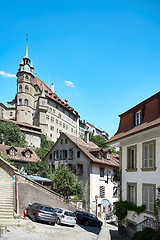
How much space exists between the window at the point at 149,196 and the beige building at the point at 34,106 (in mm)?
79648

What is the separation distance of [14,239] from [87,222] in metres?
11.5

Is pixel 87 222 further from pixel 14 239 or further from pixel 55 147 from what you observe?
pixel 55 147

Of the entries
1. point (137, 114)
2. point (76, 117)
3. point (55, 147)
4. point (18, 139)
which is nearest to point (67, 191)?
point (55, 147)

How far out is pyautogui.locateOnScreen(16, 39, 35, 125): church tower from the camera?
3568 inches

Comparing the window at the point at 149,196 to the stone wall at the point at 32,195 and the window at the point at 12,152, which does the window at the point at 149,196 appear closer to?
the stone wall at the point at 32,195

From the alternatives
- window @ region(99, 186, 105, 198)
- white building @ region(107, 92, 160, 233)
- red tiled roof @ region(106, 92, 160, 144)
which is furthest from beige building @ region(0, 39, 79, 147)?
white building @ region(107, 92, 160, 233)

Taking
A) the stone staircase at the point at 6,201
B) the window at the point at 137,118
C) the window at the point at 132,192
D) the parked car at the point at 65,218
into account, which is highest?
the window at the point at 137,118

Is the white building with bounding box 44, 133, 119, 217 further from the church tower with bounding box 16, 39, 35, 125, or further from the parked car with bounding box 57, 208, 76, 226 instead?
the church tower with bounding box 16, 39, 35, 125

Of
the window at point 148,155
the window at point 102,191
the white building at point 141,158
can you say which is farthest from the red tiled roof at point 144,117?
the window at point 102,191

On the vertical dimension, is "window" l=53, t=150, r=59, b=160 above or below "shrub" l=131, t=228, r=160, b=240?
above

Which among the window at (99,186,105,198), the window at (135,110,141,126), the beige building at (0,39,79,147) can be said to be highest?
the beige building at (0,39,79,147)

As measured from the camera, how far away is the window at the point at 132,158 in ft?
50.7

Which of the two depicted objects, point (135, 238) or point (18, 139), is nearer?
point (135, 238)

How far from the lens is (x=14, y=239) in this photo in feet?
39.3
